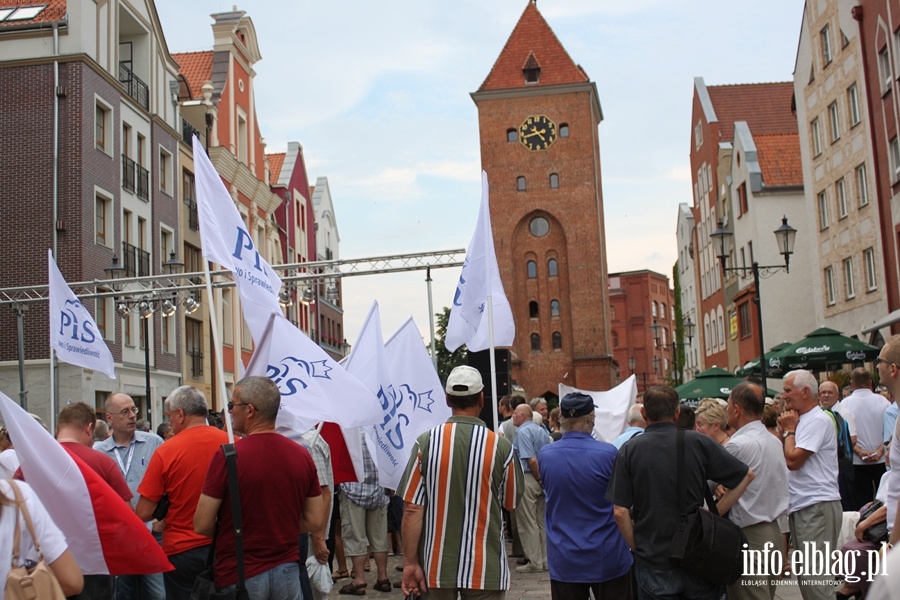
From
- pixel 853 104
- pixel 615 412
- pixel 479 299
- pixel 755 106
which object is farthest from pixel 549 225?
pixel 479 299

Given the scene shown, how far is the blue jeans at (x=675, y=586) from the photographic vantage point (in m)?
5.74

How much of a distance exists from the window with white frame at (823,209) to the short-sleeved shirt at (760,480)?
97.1ft

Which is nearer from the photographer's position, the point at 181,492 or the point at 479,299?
the point at 181,492

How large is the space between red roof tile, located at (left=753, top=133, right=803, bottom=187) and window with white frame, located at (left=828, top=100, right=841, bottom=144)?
429 inches

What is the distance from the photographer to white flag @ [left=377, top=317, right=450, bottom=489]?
938 cm

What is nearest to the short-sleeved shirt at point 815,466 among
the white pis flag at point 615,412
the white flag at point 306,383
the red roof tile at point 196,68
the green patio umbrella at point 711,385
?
the white flag at point 306,383

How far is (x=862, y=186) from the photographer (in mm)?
30609

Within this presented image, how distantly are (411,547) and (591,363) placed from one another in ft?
208

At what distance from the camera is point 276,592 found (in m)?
5.21

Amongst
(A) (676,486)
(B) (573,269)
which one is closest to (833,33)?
(A) (676,486)

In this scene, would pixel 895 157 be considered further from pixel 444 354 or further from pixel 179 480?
pixel 444 354

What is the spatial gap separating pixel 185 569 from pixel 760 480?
3.66 metres

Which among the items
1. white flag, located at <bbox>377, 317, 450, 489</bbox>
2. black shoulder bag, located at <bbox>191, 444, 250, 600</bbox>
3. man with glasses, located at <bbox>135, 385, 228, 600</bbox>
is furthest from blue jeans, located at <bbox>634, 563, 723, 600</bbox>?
white flag, located at <bbox>377, 317, 450, 489</bbox>

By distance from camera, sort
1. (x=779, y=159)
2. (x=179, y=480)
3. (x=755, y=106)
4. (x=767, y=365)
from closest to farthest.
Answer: (x=179, y=480) → (x=767, y=365) → (x=779, y=159) → (x=755, y=106)
